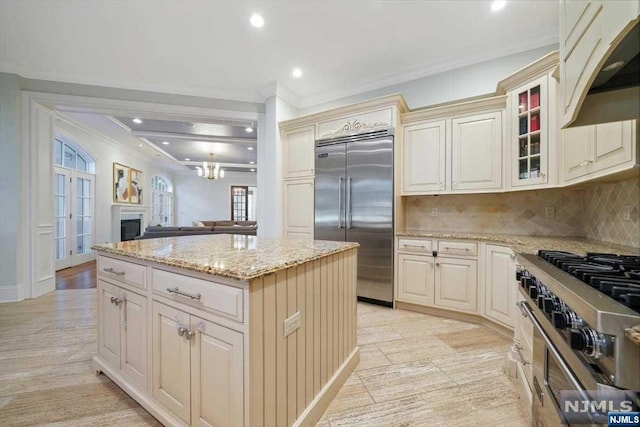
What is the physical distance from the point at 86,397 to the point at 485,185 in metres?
3.63

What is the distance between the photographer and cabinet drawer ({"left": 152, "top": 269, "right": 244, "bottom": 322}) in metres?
1.01

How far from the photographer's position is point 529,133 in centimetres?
240

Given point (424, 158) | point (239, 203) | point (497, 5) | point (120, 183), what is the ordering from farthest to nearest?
point (239, 203) < point (120, 183) < point (424, 158) < point (497, 5)

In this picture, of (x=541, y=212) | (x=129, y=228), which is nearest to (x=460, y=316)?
(x=541, y=212)

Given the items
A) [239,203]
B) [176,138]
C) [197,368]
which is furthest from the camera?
[239,203]

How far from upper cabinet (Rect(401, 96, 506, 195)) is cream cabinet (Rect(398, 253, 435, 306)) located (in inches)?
30.8

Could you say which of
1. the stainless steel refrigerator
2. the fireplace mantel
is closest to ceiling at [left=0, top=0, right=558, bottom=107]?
the stainless steel refrigerator

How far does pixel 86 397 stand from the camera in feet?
5.20

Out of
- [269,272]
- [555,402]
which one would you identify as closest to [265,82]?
[269,272]

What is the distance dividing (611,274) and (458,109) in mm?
2361

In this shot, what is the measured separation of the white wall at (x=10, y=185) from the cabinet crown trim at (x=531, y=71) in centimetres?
564

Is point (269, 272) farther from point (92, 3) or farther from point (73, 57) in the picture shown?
point (73, 57)

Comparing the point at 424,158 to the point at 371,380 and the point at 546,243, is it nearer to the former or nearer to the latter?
the point at 546,243

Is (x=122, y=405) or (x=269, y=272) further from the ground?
(x=269, y=272)
